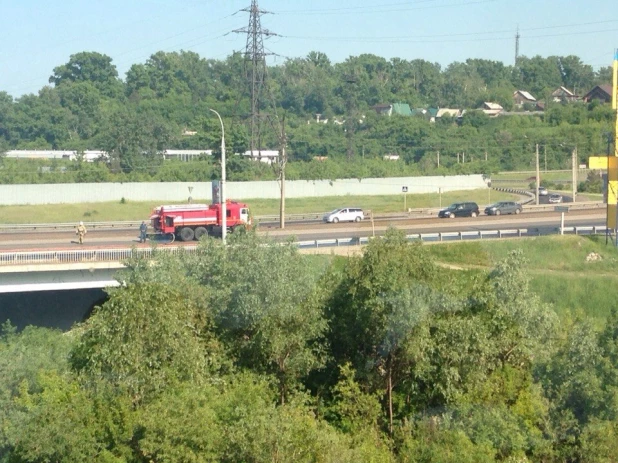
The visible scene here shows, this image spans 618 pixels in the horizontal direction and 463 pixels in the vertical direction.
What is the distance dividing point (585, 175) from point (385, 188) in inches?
484

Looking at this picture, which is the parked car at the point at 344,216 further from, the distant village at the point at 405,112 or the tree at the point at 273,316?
the tree at the point at 273,316

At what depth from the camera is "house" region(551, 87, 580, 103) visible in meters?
67.6

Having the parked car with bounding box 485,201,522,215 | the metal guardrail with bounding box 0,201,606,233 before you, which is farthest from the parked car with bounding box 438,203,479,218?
the metal guardrail with bounding box 0,201,606,233

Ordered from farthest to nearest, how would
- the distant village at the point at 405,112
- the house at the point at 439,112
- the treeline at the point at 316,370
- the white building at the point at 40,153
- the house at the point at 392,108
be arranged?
1. the house at the point at 392,108
2. the house at the point at 439,112
3. the white building at the point at 40,153
4. the distant village at the point at 405,112
5. the treeline at the point at 316,370

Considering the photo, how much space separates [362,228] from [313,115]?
4743 centimetres

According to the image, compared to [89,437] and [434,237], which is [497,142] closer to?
[434,237]

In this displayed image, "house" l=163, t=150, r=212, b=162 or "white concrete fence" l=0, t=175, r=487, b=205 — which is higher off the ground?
"house" l=163, t=150, r=212, b=162

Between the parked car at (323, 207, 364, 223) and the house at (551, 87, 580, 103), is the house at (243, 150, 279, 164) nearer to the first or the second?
the parked car at (323, 207, 364, 223)

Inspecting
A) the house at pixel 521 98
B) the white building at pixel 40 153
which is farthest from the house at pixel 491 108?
the white building at pixel 40 153

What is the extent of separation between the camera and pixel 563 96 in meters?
69.5

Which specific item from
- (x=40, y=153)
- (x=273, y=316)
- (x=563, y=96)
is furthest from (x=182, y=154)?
(x=273, y=316)

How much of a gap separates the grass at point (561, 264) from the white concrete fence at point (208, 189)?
16162mm

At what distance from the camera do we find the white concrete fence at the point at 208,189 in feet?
130

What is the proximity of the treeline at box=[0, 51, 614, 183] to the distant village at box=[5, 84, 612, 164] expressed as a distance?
715mm
